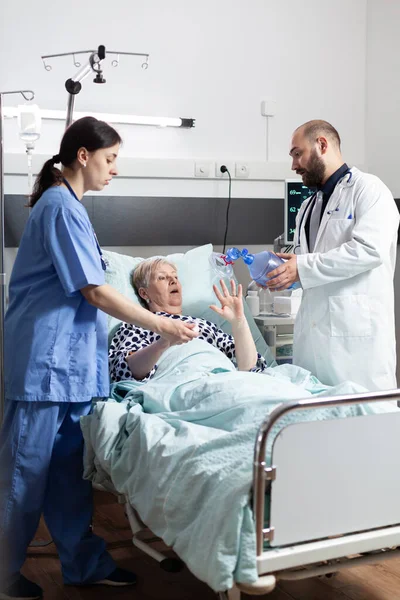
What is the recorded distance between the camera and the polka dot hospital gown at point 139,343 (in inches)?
109

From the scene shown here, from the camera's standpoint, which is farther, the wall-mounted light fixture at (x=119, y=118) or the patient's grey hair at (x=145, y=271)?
the wall-mounted light fixture at (x=119, y=118)

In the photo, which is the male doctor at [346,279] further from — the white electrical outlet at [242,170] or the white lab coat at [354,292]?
the white electrical outlet at [242,170]

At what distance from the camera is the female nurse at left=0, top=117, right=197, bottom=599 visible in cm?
222

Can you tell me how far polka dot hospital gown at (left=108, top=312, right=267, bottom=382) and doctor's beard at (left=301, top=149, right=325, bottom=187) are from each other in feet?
2.24

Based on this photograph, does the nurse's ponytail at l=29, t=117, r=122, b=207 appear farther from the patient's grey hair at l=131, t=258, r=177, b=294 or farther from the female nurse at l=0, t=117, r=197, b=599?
the patient's grey hair at l=131, t=258, r=177, b=294

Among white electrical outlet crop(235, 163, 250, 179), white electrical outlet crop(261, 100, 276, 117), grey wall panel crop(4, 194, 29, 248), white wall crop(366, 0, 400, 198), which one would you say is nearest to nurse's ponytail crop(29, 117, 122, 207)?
grey wall panel crop(4, 194, 29, 248)

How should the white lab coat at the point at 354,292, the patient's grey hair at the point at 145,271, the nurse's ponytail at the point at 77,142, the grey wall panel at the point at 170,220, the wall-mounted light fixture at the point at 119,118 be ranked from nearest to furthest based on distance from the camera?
1. the nurse's ponytail at the point at 77,142
2. the white lab coat at the point at 354,292
3. the patient's grey hair at the point at 145,271
4. the wall-mounted light fixture at the point at 119,118
5. the grey wall panel at the point at 170,220

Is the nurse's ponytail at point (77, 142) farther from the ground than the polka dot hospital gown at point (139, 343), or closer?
farther from the ground

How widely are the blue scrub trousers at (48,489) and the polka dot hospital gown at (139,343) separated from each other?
0.41 meters

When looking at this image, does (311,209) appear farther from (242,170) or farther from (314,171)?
(242,170)

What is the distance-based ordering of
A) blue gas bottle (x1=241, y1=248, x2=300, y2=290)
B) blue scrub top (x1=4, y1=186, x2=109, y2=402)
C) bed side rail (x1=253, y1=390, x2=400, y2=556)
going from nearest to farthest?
bed side rail (x1=253, y1=390, x2=400, y2=556), blue scrub top (x1=4, y1=186, x2=109, y2=402), blue gas bottle (x1=241, y1=248, x2=300, y2=290)

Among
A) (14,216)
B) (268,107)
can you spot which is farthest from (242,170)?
(14,216)

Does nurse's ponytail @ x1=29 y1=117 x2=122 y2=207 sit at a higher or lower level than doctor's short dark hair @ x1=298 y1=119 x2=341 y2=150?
lower

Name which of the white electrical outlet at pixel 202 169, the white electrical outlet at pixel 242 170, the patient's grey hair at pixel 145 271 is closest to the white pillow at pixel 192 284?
the patient's grey hair at pixel 145 271
